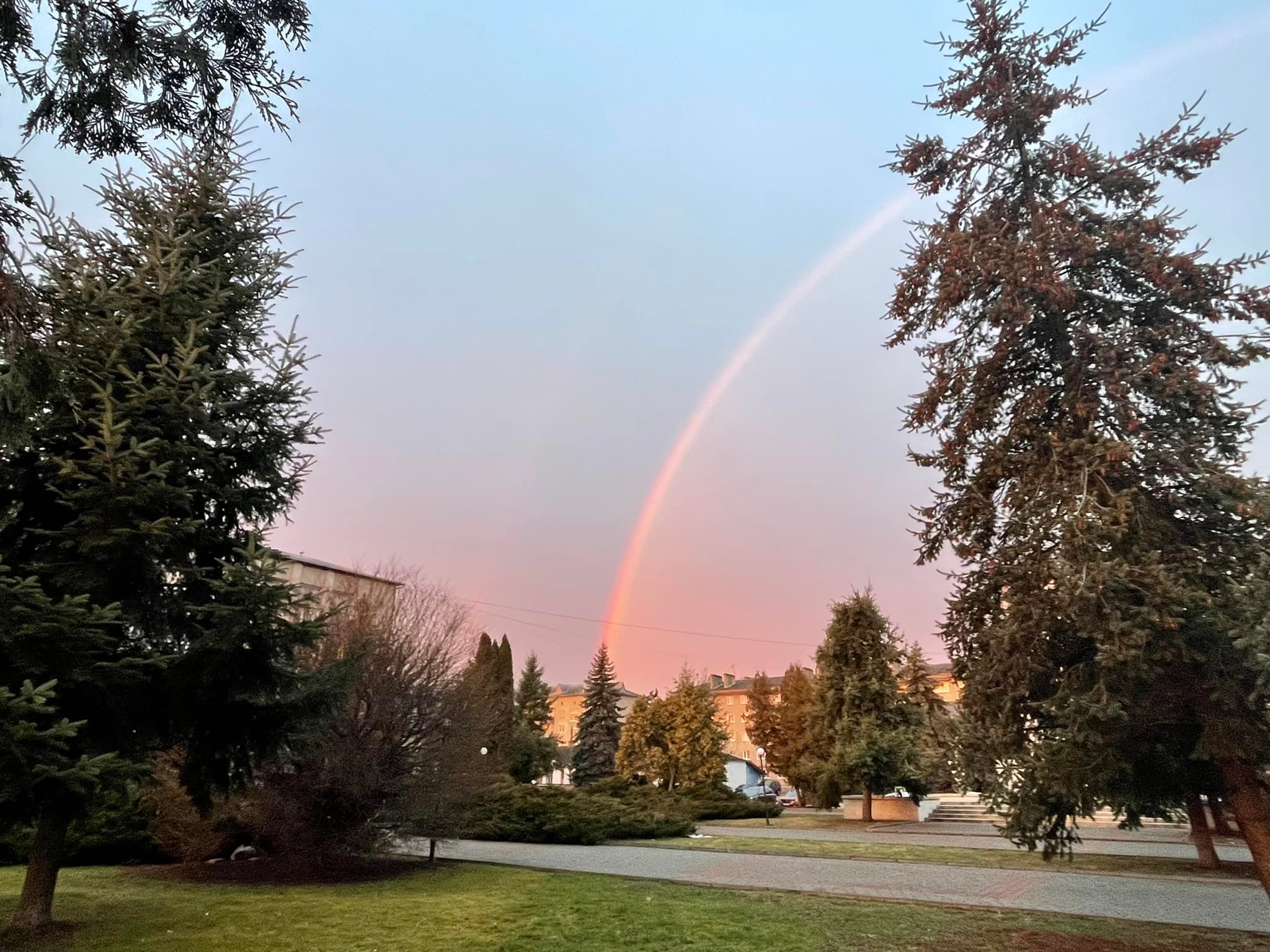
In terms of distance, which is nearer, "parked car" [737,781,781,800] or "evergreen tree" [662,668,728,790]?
"evergreen tree" [662,668,728,790]

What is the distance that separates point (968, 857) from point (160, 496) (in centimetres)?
1652

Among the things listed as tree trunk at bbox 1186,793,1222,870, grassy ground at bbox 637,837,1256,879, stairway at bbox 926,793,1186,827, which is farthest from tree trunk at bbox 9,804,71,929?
stairway at bbox 926,793,1186,827

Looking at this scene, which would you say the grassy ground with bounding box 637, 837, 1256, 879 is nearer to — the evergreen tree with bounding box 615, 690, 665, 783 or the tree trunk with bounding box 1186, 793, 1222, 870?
the tree trunk with bounding box 1186, 793, 1222, 870

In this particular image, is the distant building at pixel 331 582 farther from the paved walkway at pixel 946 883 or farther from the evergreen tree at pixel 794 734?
the evergreen tree at pixel 794 734

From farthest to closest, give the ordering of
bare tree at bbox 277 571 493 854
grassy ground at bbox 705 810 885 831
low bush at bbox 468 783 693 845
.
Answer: grassy ground at bbox 705 810 885 831
low bush at bbox 468 783 693 845
bare tree at bbox 277 571 493 854

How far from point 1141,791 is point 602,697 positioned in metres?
40.5

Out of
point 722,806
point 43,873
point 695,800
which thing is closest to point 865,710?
point 722,806

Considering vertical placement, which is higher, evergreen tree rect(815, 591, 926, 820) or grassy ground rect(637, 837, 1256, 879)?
evergreen tree rect(815, 591, 926, 820)

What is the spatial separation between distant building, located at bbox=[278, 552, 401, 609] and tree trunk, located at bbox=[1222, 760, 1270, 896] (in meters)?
9.66

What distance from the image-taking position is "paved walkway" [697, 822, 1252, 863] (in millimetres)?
17922

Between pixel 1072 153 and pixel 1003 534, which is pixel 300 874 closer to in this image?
pixel 1003 534

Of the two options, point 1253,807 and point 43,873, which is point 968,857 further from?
point 43,873

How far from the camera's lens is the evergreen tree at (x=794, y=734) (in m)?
39.1

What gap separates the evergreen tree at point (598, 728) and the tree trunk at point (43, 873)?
36782mm
